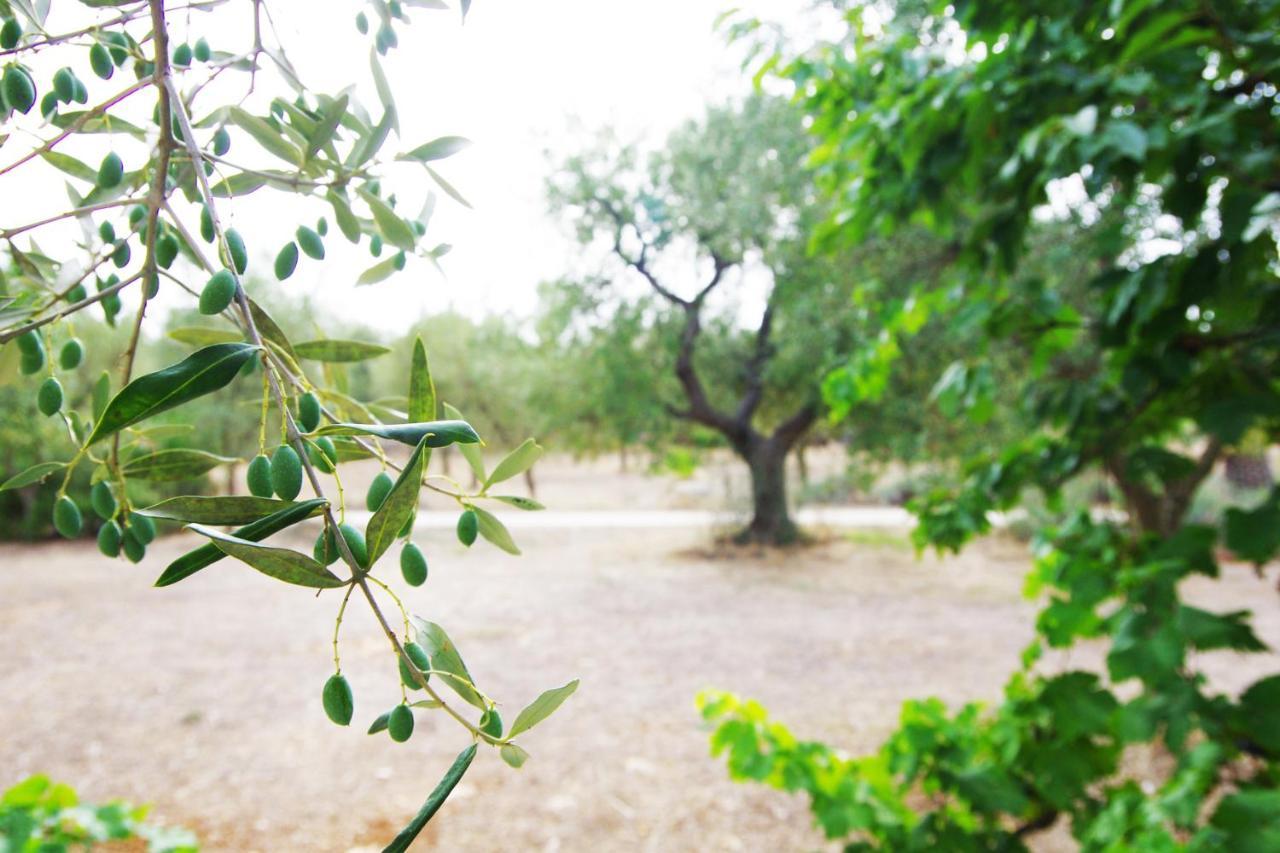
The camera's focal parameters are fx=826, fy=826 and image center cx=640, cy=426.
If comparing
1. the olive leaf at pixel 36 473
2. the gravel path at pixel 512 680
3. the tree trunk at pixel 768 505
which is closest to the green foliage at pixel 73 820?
the olive leaf at pixel 36 473

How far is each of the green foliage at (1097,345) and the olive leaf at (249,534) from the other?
74 cm

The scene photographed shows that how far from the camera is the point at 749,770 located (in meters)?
1.29

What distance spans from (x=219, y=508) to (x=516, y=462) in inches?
3.7

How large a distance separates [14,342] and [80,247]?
0.05 m

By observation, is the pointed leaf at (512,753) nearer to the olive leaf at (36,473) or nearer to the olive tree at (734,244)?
the olive leaf at (36,473)

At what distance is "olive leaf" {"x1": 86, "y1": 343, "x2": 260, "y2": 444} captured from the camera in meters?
0.17

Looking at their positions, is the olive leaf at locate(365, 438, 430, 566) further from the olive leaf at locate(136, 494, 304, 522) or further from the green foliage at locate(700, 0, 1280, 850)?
the green foliage at locate(700, 0, 1280, 850)

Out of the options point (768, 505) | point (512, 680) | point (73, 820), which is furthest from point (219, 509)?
point (768, 505)

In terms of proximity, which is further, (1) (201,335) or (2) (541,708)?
(1) (201,335)

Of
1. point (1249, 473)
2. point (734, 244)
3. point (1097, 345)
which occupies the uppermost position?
point (734, 244)

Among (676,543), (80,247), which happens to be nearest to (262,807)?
(80,247)

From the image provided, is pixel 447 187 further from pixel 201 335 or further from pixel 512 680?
pixel 512 680

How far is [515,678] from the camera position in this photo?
12.0 ft

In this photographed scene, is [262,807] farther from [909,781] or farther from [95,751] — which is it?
[909,781]
